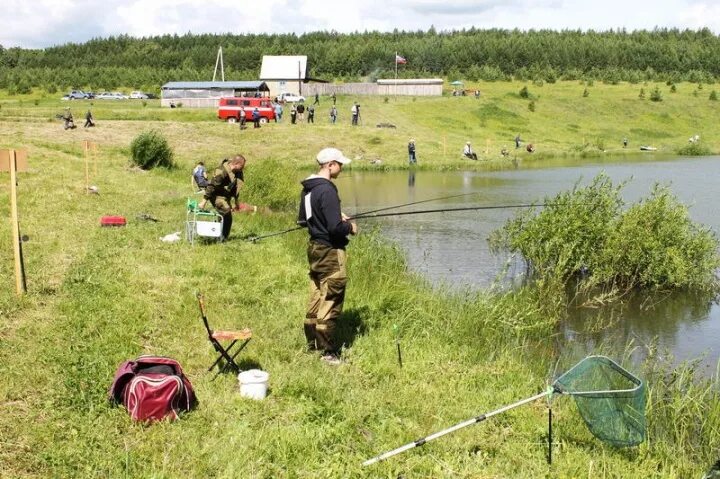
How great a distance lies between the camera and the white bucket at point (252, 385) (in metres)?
5.96

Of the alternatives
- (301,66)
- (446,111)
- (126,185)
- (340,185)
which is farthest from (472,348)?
(301,66)

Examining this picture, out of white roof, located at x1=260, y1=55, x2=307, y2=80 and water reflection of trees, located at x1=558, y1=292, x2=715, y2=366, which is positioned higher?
white roof, located at x1=260, y1=55, x2=307, y2=80

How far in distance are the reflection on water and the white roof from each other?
43920 millimetres

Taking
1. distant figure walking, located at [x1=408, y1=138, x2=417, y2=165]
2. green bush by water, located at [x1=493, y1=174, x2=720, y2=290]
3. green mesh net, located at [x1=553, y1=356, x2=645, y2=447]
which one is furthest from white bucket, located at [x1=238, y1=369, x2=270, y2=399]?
distant figure walking, located at [x1=408, y1=138, x2=417, y2=165]

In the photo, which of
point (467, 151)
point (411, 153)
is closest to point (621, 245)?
point (411, 153)

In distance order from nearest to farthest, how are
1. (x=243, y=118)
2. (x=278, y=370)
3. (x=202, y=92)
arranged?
(x=278, y=370), (x=243, y=118), (x=202, y=92)

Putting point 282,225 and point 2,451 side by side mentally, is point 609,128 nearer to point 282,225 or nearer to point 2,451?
point 282,225

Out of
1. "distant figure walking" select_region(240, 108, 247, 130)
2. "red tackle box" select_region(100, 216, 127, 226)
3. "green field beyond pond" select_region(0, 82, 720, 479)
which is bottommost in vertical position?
"green field beyond pond" select_region(0, 82, 720, 479)

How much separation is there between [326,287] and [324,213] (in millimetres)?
741

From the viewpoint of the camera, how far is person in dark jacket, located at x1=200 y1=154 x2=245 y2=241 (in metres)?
12.4

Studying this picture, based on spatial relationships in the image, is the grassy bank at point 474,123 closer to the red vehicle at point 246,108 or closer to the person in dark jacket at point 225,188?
the red vehicle at point 246,108

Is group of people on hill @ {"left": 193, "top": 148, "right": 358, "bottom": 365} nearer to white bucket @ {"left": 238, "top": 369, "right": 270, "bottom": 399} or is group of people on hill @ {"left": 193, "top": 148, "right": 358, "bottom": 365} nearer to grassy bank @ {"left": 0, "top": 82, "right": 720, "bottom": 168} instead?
white bucket @ {"left": 238, "top": 369, "right": 270, "bottom": 399}

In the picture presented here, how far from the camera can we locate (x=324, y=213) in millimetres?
6801

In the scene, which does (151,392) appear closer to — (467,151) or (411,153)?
(411,153)
